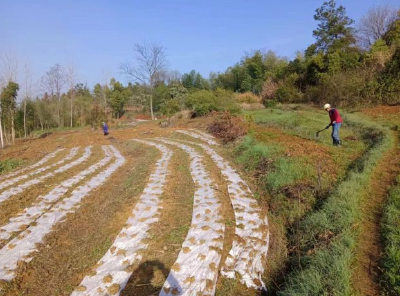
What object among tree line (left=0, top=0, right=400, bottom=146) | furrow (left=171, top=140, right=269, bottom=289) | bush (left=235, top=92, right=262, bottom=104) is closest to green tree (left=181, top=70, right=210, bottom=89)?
tree line (left=0, top=0, right=400, bottom=146)

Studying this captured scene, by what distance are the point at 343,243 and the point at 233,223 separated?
1.65 metres

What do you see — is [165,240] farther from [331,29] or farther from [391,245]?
[331,29]

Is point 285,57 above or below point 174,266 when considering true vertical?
above

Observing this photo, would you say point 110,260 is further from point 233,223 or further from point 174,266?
point 233,223

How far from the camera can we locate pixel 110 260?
3.33 meters

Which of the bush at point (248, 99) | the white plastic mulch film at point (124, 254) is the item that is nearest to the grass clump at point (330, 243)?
the white plastic mulch film at point (124, 254)

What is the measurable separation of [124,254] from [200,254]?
105cm

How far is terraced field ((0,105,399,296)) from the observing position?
9.55 feet

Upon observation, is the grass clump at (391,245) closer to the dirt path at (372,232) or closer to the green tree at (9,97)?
the dirt path at (372,232)

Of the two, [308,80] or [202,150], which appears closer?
[202,150]

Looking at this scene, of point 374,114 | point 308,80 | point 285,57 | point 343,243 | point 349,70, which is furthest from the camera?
point 285,57

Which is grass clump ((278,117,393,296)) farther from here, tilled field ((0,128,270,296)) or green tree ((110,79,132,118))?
green tree ((110,79,132,118))

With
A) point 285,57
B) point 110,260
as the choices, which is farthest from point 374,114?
point 285,57

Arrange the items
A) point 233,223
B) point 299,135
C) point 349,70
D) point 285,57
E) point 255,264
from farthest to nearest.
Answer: point 285,57 → point 349,70 → point 299,135 → point 233,223 → point 255,264
